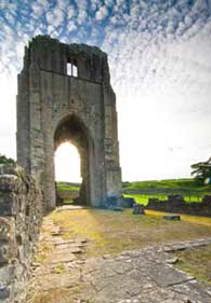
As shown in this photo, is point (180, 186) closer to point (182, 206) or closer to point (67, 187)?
point (67, 187)

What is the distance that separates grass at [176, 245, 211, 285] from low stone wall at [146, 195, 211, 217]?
728cm

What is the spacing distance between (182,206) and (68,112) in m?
10.3

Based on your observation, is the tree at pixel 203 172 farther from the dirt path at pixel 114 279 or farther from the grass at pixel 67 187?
the dirt path at pixel 114 279

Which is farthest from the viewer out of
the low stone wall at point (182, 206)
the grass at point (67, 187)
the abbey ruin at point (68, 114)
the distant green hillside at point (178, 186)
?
the grass at point (67, 187)

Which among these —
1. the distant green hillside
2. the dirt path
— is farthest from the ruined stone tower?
the dirt path

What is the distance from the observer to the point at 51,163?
17828mm

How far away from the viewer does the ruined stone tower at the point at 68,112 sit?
17625 mm

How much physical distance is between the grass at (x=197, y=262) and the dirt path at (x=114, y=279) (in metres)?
0.19

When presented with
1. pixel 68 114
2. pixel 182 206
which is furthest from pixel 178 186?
pixel 182 206

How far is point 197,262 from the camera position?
4.32m

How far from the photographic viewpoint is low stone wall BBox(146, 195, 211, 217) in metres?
12.3

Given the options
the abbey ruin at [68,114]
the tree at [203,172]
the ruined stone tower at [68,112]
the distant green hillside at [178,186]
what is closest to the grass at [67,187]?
the distant green hillside at [178,186]

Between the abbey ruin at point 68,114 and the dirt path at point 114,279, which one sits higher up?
the abbey ruin at point 68,114

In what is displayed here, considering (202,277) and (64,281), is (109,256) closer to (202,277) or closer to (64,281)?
(64,281)
